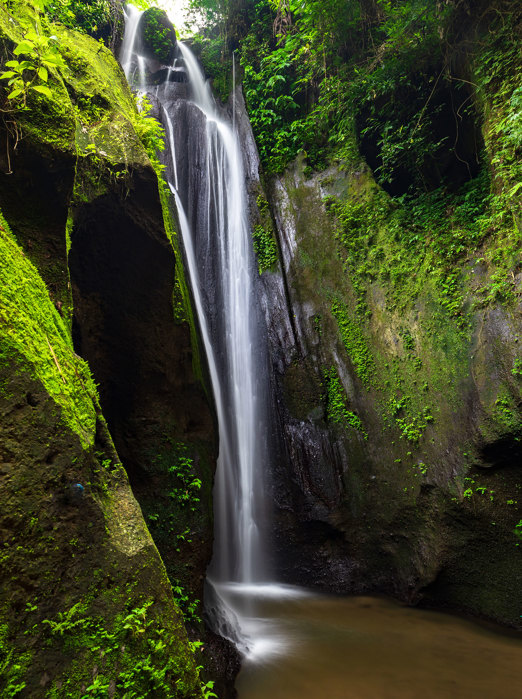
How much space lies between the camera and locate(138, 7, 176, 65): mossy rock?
35.8 feet

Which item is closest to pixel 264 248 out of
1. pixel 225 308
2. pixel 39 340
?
pixel 225 308

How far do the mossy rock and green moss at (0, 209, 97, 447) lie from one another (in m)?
11.5

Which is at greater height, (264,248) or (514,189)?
(264,248)

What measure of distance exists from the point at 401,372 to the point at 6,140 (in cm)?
564

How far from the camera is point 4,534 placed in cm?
152

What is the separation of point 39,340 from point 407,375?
5.34 metres

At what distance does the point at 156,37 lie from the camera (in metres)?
10.9

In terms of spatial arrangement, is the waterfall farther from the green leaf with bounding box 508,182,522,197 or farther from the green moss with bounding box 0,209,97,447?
the green leaf with bounding box 508,182,522,197

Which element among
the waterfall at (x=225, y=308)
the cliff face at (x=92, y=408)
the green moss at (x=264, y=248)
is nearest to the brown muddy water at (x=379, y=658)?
the waterfall at (x=225, y=308)

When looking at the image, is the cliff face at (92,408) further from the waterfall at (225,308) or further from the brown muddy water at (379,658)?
the waterfall at (225,308)

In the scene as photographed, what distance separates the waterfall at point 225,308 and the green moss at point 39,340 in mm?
3372

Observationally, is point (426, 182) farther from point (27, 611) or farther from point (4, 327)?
point (27, 611)

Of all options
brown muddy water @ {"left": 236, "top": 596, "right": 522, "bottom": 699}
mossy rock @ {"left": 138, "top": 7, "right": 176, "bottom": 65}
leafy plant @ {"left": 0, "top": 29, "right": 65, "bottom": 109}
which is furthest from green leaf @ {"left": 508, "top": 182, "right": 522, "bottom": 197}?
mossy rock @ {"left": 138, "top": 7, "right": 176, "bottom": 65}

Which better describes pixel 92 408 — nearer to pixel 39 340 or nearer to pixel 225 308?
pixel 39 340
